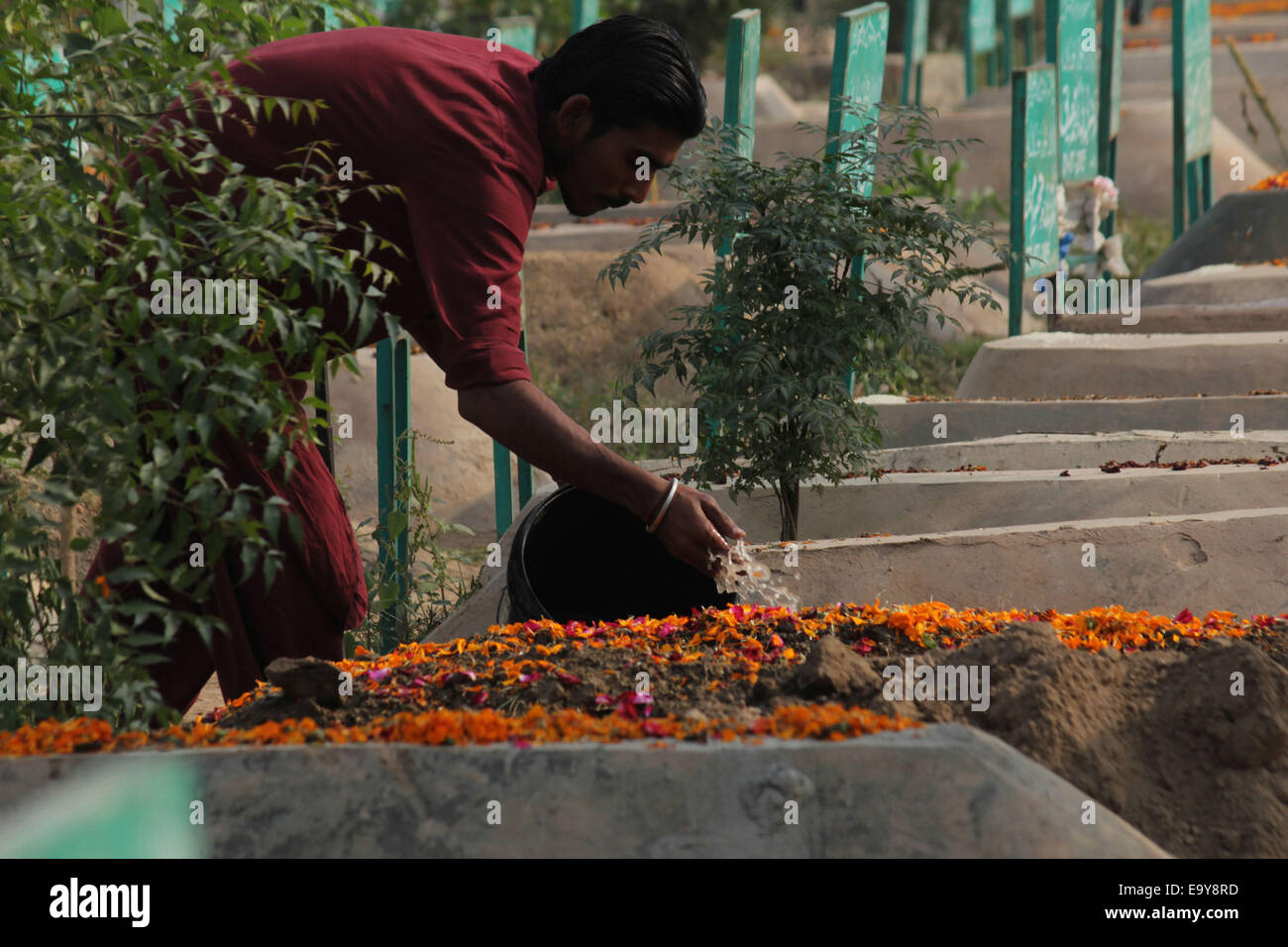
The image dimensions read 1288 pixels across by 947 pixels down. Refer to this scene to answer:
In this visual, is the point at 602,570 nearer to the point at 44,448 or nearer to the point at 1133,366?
Answer: the point at 44,448

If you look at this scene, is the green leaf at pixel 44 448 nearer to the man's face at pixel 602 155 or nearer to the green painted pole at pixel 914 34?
the man's face at pixel 602 155

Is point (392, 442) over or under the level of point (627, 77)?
under

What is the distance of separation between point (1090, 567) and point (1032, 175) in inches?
135

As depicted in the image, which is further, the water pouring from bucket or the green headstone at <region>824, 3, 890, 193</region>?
the green headstone at <region>824, 3, 890, 193</region>

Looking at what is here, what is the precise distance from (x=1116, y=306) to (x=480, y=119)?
575cm

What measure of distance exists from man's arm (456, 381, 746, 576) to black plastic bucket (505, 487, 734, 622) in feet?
2.11

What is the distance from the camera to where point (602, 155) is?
105 inches

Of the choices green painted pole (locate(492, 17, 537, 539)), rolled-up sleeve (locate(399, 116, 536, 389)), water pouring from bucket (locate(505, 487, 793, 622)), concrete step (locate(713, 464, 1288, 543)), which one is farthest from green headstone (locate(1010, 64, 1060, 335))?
rolled-up sleeve (locate(399, 116, 536, 389))

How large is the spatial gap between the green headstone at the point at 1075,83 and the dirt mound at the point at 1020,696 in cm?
543

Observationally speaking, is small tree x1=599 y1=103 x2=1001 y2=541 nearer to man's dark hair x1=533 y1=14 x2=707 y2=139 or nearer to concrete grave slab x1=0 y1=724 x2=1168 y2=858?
man's dark hair x1=533 y1=14 x2=707 y2=139

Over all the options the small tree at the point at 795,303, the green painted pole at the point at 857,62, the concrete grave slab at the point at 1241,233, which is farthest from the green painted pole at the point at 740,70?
the concrete grave slab at the point at 1241,233

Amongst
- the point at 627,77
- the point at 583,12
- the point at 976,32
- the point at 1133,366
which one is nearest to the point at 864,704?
the point at 627,77

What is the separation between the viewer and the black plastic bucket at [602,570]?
3354 mm

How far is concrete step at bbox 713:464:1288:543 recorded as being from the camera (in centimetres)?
425
